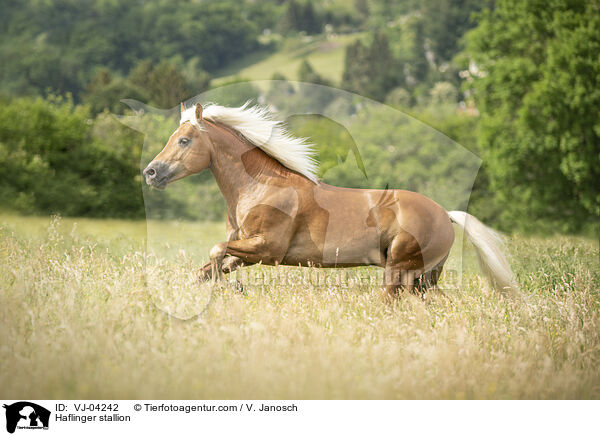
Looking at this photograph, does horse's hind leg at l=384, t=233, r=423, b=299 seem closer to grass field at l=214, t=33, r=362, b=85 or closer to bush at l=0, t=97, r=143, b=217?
bush at l=0, t=97, r=143, b=217

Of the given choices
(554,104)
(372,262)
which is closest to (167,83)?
(554,104)

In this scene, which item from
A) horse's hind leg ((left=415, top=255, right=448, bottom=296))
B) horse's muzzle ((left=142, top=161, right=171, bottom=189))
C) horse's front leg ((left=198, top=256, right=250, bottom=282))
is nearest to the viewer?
horse's muzzle ((left=142, top=161, right=171, bottom=189))

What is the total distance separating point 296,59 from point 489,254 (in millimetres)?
49385

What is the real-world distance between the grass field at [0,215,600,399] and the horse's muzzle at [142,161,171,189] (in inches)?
31.5

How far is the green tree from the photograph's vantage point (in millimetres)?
17125

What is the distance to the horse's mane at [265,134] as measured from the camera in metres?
5.64

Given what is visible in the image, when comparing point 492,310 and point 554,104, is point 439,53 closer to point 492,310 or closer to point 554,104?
point 554,104

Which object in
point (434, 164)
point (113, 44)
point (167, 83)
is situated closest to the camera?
point (434, 164)

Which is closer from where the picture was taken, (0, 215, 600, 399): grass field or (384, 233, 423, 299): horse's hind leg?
(0, 215, 600, 399): grass field

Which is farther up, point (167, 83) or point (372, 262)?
point (167, 83)

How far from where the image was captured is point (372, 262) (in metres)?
5.75

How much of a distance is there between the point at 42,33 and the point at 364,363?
5566 cm
